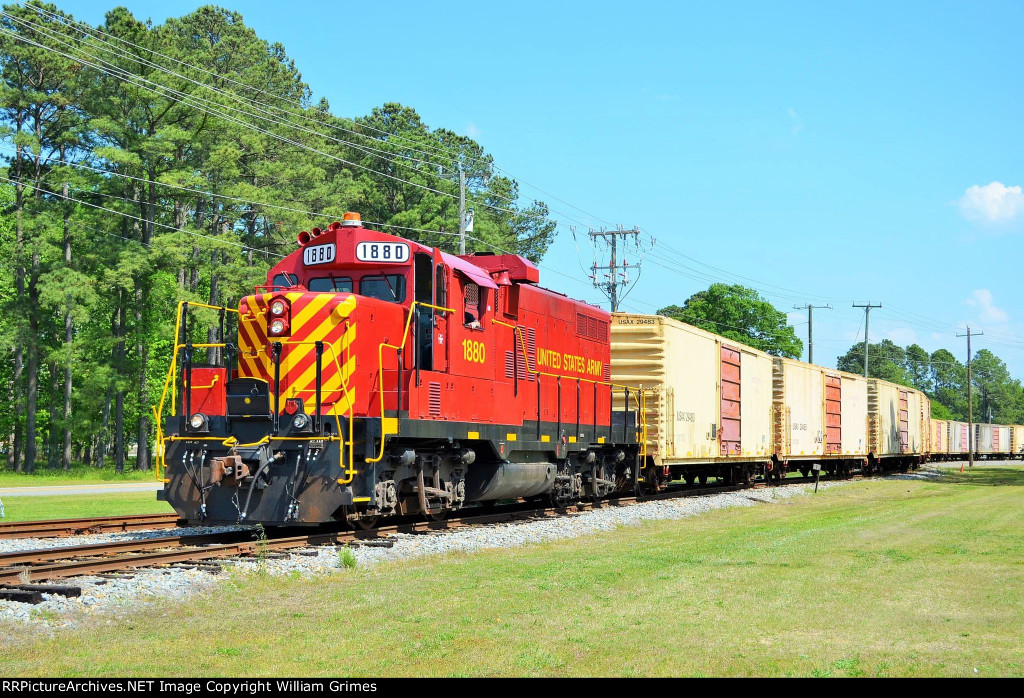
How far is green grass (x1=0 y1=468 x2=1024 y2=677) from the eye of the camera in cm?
680

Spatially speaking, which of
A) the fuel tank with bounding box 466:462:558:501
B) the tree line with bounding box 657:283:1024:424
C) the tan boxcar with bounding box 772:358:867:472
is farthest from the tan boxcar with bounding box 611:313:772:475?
the tree line with bounding box 657:283:1024:424

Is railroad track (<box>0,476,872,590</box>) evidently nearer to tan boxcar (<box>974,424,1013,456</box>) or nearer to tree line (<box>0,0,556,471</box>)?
tree line (<box>0,0,556,471</box>)

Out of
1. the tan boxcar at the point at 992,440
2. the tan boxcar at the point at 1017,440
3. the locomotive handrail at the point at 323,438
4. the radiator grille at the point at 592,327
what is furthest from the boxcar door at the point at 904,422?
the tan boxcar at the point at 1017,440

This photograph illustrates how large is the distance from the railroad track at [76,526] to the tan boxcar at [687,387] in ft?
37.3

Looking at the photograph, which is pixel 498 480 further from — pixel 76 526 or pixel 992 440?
pixel 992 440

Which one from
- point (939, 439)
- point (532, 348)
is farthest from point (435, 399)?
point (939, 439)

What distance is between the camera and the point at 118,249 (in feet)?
141

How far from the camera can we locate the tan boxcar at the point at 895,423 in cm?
4322

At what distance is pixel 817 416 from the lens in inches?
1400

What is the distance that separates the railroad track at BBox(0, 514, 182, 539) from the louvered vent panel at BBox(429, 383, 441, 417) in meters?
4.14

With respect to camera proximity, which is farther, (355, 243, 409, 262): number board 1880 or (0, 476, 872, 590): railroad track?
(355, 243, 409, 262): number board 1880
